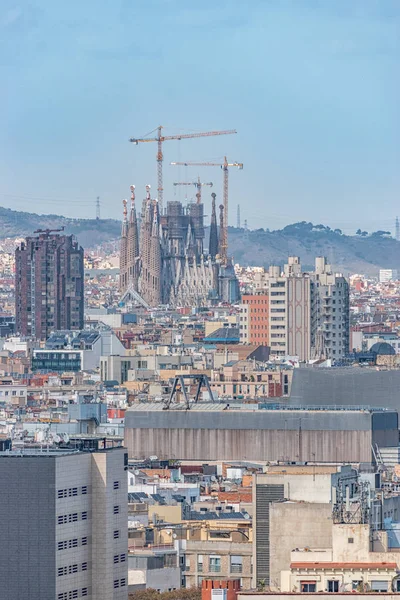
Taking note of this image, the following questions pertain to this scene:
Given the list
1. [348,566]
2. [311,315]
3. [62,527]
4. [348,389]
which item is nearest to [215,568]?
[62,527]

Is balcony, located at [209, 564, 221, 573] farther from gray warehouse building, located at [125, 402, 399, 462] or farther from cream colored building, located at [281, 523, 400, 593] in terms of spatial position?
gray warehouse building, located at [125, 402, 399, 462]

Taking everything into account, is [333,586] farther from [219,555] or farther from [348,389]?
[348,389]

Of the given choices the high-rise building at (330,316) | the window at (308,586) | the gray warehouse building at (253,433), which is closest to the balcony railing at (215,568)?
the window at (308,586)

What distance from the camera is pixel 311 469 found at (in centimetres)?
6544

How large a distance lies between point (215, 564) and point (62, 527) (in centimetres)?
761

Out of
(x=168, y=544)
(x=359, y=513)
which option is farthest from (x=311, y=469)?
(x=359, y=513)

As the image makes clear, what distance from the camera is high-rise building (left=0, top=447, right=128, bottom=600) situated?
55.6 metres

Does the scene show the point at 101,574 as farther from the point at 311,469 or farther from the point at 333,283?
the point at 333,283

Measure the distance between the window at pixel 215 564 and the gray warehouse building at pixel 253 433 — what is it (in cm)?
3098

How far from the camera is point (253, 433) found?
9625 cm

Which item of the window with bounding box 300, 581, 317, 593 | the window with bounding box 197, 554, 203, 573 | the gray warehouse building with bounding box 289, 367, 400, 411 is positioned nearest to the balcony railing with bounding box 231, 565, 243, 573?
the window with bounding box 197, 554, 203, 573

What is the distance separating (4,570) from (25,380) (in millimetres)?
95994

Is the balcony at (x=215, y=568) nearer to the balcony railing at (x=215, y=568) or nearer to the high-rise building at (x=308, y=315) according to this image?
the balcony railing at (x=215, y=568)

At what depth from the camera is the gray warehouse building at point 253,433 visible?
9500cm
